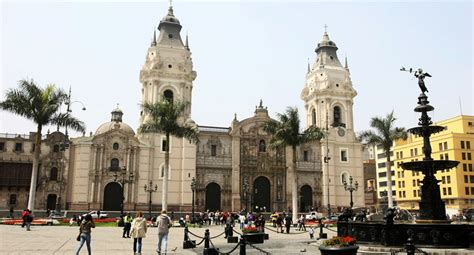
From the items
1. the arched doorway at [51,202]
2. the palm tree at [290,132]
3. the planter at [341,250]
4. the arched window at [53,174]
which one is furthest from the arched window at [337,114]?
the planter at [341,250]

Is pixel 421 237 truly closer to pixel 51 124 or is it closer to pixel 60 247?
pixel 60 247

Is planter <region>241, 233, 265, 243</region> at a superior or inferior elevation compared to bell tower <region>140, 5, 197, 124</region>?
inferior

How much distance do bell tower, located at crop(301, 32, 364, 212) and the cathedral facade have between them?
0.47ft

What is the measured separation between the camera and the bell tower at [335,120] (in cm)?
Answer: 5900

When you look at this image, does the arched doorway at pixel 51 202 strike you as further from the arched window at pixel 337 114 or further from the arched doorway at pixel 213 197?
the arched window at pixel 337 114

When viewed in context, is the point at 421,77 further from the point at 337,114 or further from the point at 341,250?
the point at 337,114

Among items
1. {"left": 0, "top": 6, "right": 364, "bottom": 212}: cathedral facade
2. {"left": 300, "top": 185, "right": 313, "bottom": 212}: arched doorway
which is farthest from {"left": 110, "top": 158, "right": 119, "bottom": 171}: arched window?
{"left": 300, "top": 185, "right": 313, "bottom": 212}: arched doorway

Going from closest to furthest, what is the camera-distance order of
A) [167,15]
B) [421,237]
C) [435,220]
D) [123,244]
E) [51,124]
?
[421,237] < [435,220] < [123,244] < [51,124] < [167,15]

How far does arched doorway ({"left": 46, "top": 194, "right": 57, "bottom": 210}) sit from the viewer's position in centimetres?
4828

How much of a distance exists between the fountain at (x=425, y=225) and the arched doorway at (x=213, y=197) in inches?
1417

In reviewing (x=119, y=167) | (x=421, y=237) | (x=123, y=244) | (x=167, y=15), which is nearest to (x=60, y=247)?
(x=123, y=244)

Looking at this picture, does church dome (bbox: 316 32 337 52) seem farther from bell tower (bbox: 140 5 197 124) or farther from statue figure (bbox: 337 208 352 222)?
statue figure (bbox: 337 208 352 222)

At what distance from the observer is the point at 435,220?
51.9 feet

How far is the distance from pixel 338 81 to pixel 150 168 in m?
30.7
